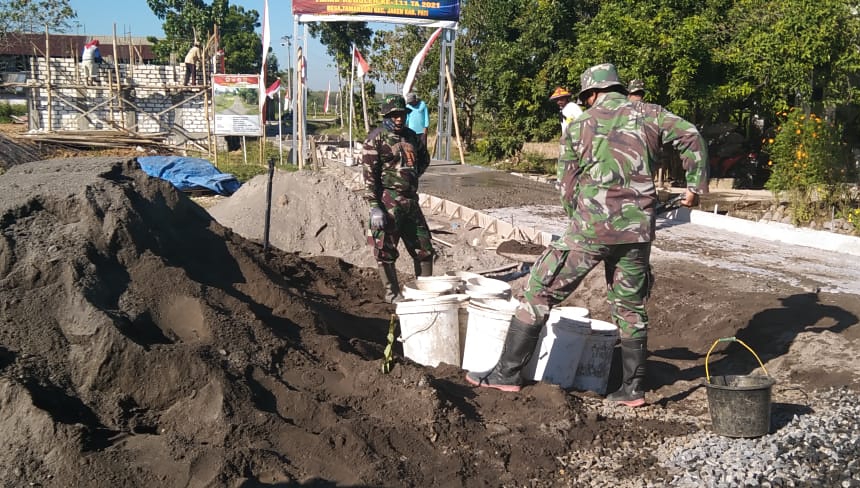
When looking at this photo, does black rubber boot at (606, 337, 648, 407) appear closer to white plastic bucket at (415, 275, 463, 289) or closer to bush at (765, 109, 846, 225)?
white plastic bucket at (415, 275, 463, 289)

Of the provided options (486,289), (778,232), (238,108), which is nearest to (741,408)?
(486,289)

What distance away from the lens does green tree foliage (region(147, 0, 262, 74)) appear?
56.8m

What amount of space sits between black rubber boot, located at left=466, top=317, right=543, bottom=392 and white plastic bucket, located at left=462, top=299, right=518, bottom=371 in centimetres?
9

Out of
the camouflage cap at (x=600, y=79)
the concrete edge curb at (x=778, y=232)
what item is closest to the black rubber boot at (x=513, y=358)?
the camouflage cap at (x=600, y=79)

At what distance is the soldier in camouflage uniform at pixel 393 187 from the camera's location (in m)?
6.91

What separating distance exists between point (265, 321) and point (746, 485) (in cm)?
330

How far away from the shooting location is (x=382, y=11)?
66.5 ft

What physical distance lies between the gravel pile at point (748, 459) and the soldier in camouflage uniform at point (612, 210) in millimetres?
741

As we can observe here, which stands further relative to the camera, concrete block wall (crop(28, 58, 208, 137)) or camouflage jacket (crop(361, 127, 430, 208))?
concrete block wall (crop(28, 58, 208, 137))

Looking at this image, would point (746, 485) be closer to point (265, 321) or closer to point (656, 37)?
point (265, 321)

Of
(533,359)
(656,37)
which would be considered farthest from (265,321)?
(656,37)

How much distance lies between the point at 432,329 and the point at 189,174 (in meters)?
11.4

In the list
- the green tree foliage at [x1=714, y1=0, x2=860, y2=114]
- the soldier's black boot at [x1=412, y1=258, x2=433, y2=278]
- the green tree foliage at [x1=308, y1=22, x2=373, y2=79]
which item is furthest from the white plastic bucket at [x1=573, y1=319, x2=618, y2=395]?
the green tree foliage at [x1=308, y1=22, x2=373, y2=79]

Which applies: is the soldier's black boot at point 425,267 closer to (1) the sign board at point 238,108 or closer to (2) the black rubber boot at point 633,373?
(2) the black rubber boot at point 633,373
